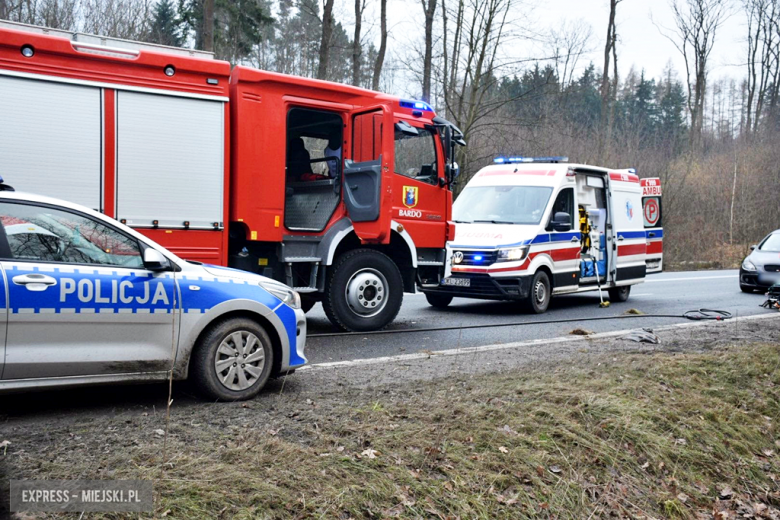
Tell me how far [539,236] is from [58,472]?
31.6 feet

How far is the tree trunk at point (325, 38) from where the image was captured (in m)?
22.0

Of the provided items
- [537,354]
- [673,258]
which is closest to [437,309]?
[537,354]

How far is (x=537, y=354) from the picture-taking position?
8266mm

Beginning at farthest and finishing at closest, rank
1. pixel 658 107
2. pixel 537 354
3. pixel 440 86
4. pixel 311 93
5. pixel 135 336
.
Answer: pixel 658 107
pixel 440 86
pixel 311 93
pixel 537 354
pixel 135 336

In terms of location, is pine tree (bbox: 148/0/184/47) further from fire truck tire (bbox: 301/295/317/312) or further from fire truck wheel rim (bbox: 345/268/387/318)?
fire truck wheel rim (bbox: 345/268/387/318)

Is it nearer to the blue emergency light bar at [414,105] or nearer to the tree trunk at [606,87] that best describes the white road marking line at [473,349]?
the blue emergency light bar at [414,105]

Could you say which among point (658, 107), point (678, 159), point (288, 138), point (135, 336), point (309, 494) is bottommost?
point (309, 494)

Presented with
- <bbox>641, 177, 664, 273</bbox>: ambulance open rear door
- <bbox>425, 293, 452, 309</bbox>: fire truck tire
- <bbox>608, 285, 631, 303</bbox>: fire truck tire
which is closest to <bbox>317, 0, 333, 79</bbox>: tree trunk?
<bbox>641, 177, 664, 273</bbox>: ambulance open rear door

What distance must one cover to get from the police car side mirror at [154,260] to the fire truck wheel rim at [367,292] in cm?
429

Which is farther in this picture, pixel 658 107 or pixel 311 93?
pixel 658 107

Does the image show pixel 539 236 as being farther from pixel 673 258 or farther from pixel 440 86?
pixel 673 258

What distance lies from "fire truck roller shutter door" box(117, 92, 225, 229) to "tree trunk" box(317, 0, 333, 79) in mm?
13948

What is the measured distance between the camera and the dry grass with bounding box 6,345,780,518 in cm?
394

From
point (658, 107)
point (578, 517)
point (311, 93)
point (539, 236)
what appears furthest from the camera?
point (658, 107)
